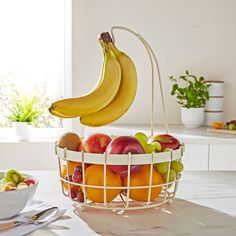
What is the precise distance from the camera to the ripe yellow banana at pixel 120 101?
1.31 meters

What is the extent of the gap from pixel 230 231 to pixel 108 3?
2.47m

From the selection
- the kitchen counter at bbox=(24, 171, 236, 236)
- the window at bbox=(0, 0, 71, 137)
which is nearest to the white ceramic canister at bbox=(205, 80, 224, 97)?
the window at bbox=(0, 0, 71, 137)

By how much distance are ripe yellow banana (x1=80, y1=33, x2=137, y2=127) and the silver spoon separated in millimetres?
245

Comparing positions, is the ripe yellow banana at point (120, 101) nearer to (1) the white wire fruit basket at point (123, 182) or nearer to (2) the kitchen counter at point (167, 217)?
(1) the white wire fruit basket at point (123, 182)

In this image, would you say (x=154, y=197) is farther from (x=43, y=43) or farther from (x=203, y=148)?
(x=43, y=43)

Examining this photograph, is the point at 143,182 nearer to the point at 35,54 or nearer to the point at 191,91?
the point at 191,91

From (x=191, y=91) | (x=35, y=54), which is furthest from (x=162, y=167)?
(x=35, y=54)

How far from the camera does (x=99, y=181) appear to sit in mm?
1192

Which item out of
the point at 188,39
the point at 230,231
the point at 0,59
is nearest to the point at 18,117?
the point at 0,59

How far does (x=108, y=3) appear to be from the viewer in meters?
3.35

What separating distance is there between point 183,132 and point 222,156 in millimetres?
319

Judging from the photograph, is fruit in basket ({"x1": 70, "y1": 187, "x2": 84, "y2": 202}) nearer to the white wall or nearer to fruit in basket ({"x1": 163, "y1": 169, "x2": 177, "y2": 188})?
fruit in basket ({"x1": 163, "y1": 169, "x2": 177, "y2": 188})

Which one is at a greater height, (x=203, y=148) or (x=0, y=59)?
(x=0, y=59)

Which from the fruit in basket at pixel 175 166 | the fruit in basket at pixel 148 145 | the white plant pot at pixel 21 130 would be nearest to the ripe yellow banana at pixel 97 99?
the fruit in basket at pixel 148 145
